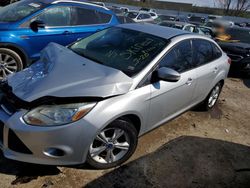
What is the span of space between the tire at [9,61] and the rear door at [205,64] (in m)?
3.26

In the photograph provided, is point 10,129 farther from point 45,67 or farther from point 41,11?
point 41,11

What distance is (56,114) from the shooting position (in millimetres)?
2664

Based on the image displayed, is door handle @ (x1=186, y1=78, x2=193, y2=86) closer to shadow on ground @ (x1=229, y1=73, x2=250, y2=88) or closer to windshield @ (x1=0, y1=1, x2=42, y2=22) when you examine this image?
windshield @ (x1=0, y1=1, x2=42, y2=22)

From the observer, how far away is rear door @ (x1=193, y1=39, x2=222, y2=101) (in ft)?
13.8

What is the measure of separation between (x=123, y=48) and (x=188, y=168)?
1.79 metres

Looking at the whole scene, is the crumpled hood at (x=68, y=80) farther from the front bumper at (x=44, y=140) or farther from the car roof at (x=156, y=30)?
the car roof at (x=156, y=30)

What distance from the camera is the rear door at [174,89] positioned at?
3406 millimetres

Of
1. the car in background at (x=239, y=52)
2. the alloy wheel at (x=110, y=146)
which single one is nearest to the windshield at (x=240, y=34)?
the car in background at (x=239, y=52)

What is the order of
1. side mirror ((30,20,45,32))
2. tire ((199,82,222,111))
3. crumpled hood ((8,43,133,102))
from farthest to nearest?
side mirror ((30,20,45,32)) < tire ((199,82,222,111)) < crumpled hood ((8,43,133,102))

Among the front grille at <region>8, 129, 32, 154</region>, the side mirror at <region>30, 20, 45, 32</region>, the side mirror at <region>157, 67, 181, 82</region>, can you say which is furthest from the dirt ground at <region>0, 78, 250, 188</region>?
the side mirror at <region>30, 20, 45, 32</region>

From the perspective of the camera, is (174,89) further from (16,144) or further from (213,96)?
(16,144)

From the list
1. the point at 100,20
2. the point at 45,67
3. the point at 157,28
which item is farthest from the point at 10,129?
the point at 100,20

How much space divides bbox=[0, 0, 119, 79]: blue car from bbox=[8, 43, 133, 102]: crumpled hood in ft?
6.25

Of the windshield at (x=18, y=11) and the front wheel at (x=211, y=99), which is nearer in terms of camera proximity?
the front wheel at (x=211, y=99)
